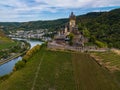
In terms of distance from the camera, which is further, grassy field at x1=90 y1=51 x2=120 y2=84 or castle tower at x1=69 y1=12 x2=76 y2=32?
castle tower at x1=69 y1=12 x2=76 y2=32

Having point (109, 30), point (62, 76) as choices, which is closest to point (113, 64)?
point (62, 76)

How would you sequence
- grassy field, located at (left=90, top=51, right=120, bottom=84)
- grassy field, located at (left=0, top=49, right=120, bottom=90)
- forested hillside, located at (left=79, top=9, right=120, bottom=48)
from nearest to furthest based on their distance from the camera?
grassy field, located at (left=0, top=49, right=120, bottom=90)
grassy field, located at (left=90, top=51, right=120, bottom=84)
forested hillside, located at (left=79, top=9, right=120, bottom=48)

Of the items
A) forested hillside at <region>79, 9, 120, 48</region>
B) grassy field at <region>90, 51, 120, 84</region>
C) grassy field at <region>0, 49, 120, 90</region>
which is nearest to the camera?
grassy field at <region>0, 49, 120, 90</region>

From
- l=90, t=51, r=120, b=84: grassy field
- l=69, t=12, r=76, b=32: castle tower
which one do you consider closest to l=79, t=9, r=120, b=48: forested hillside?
l=69, t=12, r=76, b=32: castle tower

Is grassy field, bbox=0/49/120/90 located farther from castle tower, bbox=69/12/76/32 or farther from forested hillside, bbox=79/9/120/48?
castle tower, bbox=69/12/76/32

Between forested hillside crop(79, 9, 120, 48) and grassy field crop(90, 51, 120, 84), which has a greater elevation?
forested hillside crop(79, 9, 120, 48)

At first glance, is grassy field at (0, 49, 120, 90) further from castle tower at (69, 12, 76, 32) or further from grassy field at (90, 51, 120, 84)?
castle tower at (69, 12, 76, 32)

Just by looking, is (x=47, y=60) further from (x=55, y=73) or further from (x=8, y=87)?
(x=8, y=87)

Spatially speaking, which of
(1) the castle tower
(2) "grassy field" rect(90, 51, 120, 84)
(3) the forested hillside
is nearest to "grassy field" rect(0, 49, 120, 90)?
(2) "grassy field" rect(90, 51, 120, 84)

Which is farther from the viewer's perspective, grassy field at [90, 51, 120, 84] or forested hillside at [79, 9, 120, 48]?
forested hillside at [79, 9, 120, 48]
